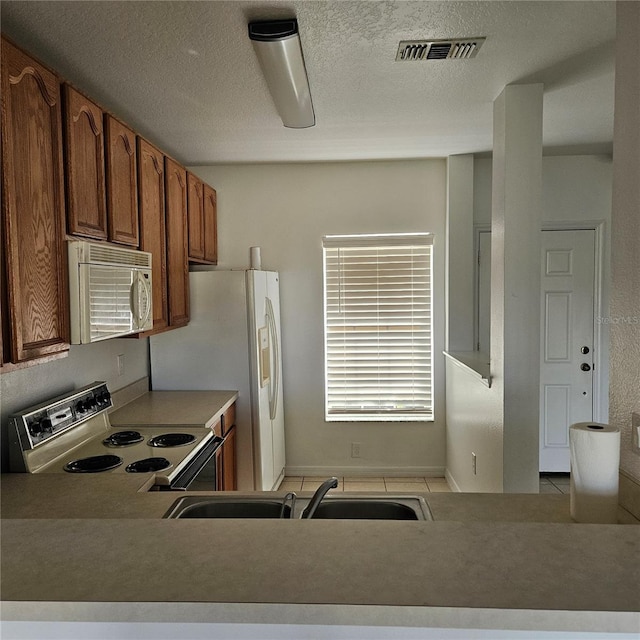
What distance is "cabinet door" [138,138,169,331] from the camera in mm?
2756

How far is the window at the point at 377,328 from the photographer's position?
14.3ft

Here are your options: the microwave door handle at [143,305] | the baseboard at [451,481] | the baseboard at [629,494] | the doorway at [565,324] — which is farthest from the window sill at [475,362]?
the microwave door handle at [143,305]

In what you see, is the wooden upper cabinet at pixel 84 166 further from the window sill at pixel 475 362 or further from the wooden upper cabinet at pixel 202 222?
the window sill at pixel 475 362

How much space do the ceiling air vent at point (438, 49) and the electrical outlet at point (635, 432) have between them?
1620 mm

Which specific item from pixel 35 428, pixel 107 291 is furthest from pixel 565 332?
pixel 35 428

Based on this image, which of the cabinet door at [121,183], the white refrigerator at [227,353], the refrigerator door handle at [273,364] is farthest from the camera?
the refrigerator door handle at [273,364]

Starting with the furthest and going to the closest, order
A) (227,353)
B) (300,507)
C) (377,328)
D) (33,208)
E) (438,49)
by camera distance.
Result: (377,328)
(227,353)
(438,49)
(33,208)
(300,507)

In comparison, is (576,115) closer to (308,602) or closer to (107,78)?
(107,78)

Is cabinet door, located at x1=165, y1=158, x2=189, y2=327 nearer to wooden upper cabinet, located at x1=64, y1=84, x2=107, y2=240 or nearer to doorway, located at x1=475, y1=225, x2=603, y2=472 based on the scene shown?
wooden upper cabinet, located at x1=64, y1=84, x2=107, y2=240

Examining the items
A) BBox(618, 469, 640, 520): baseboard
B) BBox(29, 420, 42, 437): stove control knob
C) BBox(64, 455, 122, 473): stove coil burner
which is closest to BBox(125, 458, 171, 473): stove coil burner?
BBox(64, 455, 122, 473): stove coil burner

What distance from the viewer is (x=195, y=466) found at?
2.44 meters

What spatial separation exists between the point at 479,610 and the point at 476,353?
344cm

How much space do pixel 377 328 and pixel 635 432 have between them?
3.12 metres

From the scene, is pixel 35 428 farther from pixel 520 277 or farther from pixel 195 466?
pixel 520 277
